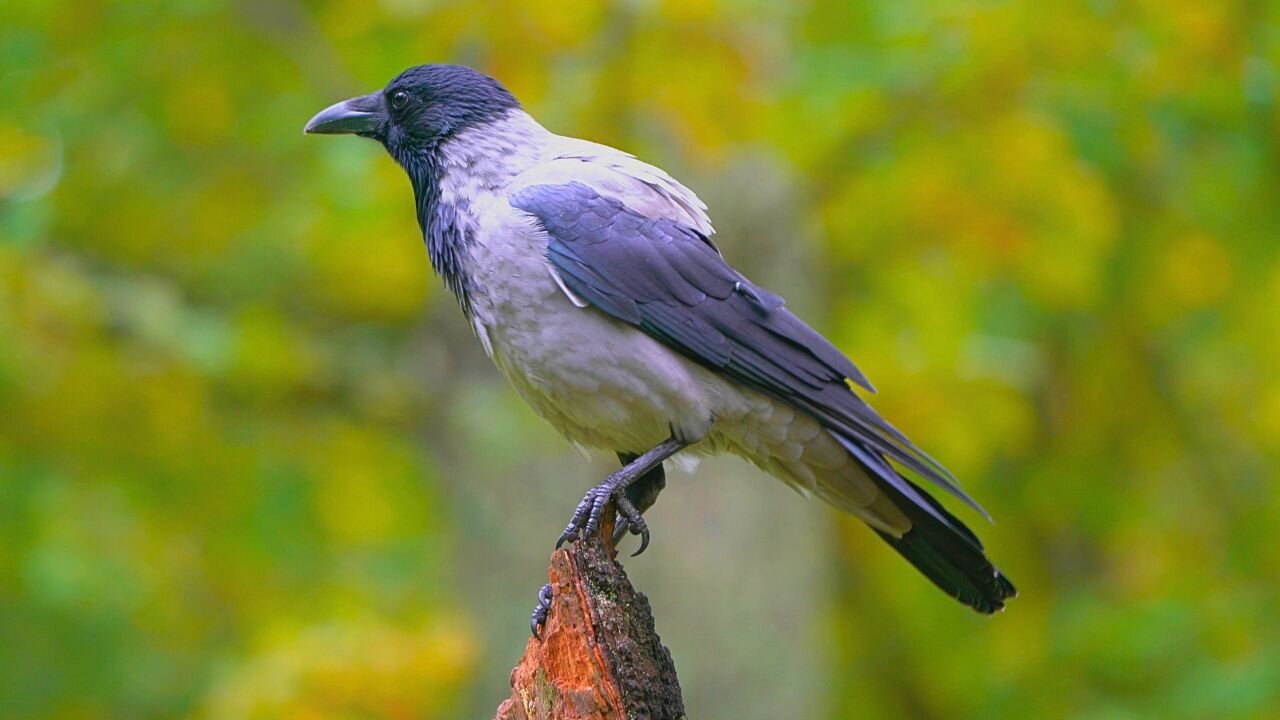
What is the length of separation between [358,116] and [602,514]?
72.9 inches

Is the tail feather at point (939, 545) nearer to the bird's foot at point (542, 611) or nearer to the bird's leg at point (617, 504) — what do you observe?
the bird's leg at point (617, 504)

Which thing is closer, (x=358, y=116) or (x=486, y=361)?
(x=358, y=116)

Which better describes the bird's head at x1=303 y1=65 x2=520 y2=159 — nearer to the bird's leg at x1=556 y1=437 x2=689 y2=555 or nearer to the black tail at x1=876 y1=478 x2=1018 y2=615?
the bird's leg at x1=556 y1=437 x2=689 y2=555

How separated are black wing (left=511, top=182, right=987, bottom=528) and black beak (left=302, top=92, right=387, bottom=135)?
883mm

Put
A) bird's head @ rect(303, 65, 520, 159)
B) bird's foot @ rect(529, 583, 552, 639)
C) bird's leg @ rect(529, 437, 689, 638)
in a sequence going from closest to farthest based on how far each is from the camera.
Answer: bird's foot @ rect(529, 583, 552, 639)
bird's leg @ rect(529, 437, 689, 638)
bird's head @ rect(303, 65, 520, 159)

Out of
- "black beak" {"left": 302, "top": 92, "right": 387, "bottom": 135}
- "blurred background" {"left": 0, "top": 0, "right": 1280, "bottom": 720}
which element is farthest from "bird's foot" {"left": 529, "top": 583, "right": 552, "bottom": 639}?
"blurred background" {"left": 0, "top": 0, "right": 1280, "bottom": 720}

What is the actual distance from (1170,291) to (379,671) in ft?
17.2

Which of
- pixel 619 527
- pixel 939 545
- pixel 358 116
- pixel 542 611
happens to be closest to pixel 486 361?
pixel 358 116

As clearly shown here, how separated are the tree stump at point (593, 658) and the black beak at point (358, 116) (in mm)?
2060

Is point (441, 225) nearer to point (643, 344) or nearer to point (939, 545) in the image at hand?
point (643, 344)

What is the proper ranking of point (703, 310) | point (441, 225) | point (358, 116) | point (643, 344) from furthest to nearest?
point (358, 116), point (441, 225), point (703, 310), point (643, 344)

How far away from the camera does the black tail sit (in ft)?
14.5

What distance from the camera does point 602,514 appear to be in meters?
4.12

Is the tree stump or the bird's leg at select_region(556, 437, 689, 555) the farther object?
the bird's leg at select_region(556, 437, 689, 555)
